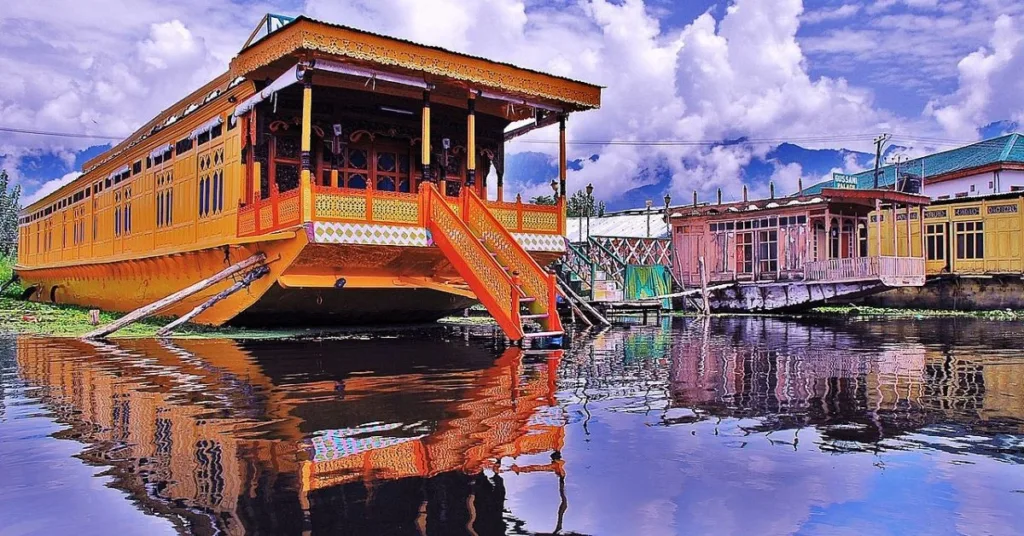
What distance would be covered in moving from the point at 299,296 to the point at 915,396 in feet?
35.2

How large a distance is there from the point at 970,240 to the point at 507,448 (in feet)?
97.9

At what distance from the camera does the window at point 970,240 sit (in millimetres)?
29094

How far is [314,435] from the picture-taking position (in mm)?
5309

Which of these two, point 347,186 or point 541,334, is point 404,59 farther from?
point 541,334

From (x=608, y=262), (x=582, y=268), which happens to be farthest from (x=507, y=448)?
(x=608, y=262)

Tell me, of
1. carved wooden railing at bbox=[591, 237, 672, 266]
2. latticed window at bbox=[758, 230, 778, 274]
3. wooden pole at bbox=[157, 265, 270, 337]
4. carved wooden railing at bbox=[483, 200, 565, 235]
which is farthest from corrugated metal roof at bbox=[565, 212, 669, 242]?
wooden pole at bbox=[157, 265, 270, 337]

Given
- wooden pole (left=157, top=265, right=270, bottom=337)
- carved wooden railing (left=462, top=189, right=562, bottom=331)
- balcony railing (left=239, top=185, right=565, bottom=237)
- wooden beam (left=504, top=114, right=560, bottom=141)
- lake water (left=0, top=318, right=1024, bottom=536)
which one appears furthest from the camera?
wooden beam (left=504, top=114, right=560, bottom=141)

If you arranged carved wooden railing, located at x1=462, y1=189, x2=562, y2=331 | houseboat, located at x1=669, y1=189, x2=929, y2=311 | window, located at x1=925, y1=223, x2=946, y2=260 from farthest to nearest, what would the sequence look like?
window, located at x1=925, y1=223, x2=946, y2=260, houseboat, located at x1=669, y1=189, x2=929, y2=311, carved wooden railing, located at x1=462, y1=189, x2=562, y2=331

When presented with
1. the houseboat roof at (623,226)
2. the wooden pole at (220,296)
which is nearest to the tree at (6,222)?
the houseboat roof at (623,226)

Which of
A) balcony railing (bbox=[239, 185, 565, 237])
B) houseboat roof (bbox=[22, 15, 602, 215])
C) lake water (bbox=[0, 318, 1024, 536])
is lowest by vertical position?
lake water (bbox=[0, 318, 1024, 536])

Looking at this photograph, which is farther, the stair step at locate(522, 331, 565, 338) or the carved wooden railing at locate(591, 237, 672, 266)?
the carved wooden railing at locate(591, 237, 672, 266)

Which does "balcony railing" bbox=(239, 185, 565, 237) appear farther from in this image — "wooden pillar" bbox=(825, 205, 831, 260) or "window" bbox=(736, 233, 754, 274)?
"window" bbox=(736, 233, 754, 274)

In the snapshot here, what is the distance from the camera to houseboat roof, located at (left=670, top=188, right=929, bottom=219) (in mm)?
25438

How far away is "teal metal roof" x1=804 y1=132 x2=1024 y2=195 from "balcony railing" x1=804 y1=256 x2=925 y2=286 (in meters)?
5.96
